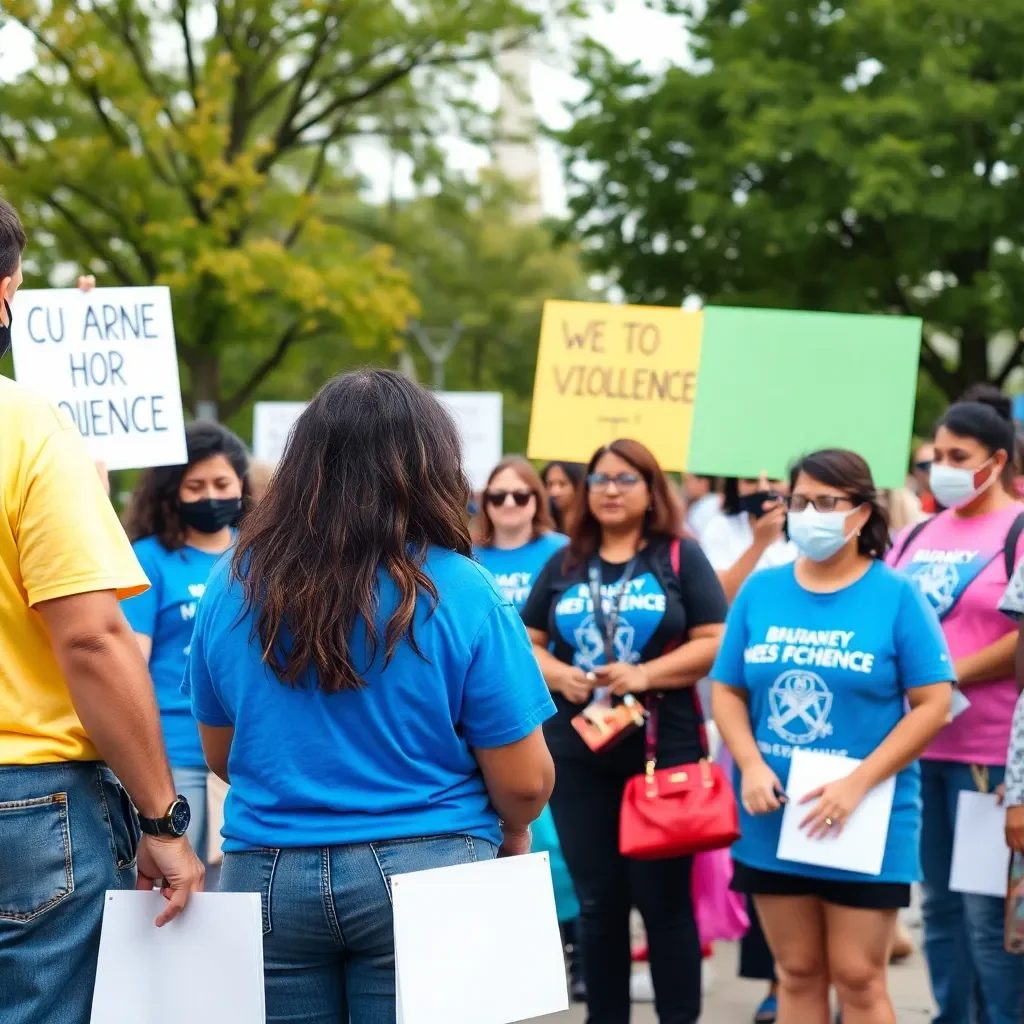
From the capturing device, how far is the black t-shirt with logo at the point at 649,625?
4.91 meters

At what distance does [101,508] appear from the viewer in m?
2.65

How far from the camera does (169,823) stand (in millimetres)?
2676

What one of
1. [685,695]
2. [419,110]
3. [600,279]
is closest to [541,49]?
[419,110]

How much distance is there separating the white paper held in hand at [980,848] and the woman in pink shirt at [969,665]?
13 cm

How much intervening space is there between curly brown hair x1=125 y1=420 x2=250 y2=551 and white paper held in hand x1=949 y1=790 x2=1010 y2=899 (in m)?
2.52

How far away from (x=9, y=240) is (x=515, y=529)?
12.3 ft

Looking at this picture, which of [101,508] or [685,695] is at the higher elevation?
[101,508]

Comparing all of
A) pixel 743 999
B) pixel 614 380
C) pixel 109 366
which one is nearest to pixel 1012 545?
pixel 743 999

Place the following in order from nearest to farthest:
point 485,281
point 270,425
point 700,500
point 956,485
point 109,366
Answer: point 109,366, point 956,485, point 700,500, point 270,425, point 485,281

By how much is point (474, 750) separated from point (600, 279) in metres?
21.5

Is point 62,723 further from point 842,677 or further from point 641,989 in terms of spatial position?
point 641,989

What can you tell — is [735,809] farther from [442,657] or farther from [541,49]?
[541,49]

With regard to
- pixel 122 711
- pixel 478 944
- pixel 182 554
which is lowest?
pixel 478 944

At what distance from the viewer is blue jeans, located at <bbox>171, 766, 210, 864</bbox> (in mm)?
4844
